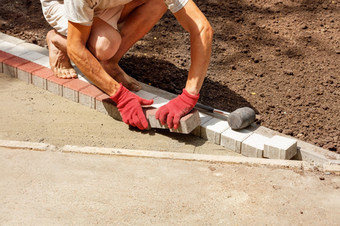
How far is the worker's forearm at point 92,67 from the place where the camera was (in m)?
4.09

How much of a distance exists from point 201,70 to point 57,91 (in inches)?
54.8

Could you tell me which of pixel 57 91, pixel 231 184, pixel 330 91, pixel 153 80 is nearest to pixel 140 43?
pixel 153 80

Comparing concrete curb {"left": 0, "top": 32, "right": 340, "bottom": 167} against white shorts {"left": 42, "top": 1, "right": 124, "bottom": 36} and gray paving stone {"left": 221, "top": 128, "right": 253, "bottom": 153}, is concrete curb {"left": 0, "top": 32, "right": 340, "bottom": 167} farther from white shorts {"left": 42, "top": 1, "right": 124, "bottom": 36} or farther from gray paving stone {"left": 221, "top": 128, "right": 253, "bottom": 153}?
white shorts {"left": 42, "top": 1, "right": 124, "bottom": 36}

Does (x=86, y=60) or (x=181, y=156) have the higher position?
(x=86, y=60)

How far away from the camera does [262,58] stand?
5.12 m

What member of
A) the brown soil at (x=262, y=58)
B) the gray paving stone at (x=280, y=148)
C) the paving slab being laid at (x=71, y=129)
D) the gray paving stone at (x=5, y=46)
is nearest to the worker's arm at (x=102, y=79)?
the paving slab being laid at (x=71, y=129)

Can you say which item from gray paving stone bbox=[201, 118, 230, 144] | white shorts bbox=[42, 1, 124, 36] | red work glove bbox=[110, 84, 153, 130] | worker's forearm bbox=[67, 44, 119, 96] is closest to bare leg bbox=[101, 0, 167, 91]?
white shorts bbox=[42, 1, 124, 36]

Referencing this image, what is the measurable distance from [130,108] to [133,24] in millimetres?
801

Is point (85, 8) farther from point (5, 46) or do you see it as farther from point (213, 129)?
point (5, 46)

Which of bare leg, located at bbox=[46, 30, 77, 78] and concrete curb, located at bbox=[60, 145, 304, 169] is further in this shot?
bare leg, located at bbox=[46, 30, 77, 78]

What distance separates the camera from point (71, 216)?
3094mm

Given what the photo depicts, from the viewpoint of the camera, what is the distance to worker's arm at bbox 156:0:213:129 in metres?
3.93

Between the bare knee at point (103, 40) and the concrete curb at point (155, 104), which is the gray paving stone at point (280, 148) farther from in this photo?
the bare knee at point (103, 40)

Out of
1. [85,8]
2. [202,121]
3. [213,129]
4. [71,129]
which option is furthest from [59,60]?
[213,129]
